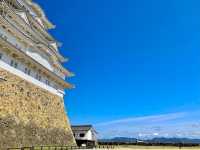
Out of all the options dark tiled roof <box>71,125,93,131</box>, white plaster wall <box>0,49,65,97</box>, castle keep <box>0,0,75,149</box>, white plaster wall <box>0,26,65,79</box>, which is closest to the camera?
castle keep <box>0,0,75,149</box>

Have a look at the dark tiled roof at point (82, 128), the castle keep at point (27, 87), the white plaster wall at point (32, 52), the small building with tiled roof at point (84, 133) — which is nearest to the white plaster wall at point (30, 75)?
the castle keep at point (27, 87)

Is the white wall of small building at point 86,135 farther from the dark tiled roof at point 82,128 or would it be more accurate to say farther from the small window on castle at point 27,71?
the small window on castle at point 27,71

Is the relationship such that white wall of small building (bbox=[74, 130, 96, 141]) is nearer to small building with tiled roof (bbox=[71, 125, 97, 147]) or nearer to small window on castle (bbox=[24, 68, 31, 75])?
small building with tiled roof (bbox=[71, 125, 97, 147])

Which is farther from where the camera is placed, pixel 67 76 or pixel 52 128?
pixel 67 76

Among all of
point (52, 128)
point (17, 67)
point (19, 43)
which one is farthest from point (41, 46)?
point (52, 128)

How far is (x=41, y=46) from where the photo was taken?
1610 inches

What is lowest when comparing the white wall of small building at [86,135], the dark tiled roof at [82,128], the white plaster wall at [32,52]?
the white wall of small building at [86,135]

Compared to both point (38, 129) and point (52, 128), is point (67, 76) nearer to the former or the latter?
point (52, 128)

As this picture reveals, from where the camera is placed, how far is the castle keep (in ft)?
97.3

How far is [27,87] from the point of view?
35312mm

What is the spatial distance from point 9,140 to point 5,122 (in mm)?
1802

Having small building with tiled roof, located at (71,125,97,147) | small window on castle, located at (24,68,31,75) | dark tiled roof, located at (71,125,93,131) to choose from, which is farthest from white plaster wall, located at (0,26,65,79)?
dark tiled roof, located at (71,125,93,131)

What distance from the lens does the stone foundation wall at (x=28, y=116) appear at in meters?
28.6

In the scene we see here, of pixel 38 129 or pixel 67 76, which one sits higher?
pixel 67 76
